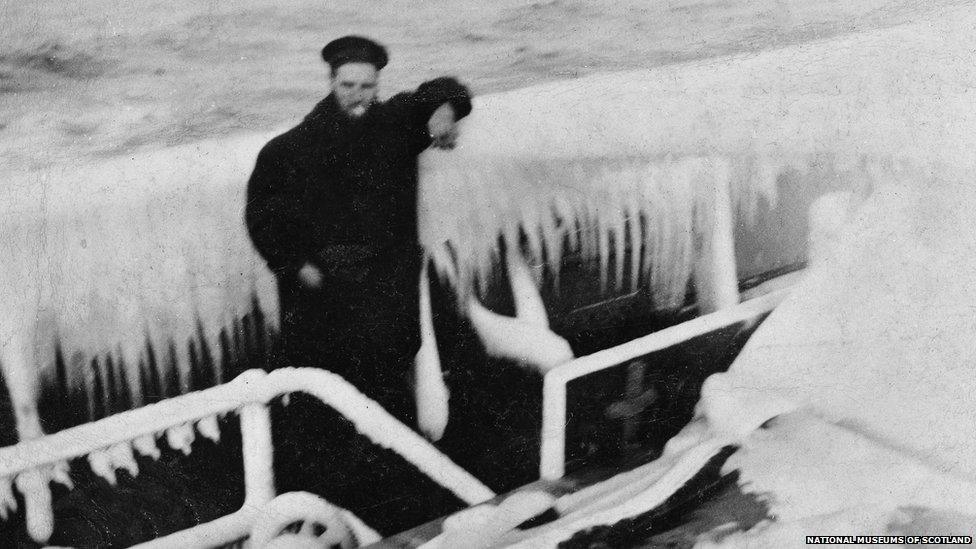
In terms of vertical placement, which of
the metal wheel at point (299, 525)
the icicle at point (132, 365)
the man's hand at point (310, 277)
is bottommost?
the metal wheel at point (299, 525)

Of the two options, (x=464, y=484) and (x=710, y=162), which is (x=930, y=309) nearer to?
(x=710, y=162)

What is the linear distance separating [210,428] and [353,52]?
813 mm

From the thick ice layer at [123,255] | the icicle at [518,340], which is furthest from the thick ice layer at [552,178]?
the icicle at [518,340]

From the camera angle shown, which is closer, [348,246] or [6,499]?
[6,499]

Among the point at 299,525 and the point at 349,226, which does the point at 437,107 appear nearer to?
the point at 349,226

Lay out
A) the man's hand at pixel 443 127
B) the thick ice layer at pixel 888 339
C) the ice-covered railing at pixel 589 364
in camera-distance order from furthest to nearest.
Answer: the thick ice layer at pixel 888 339, the ice-covered railing at pixel 589 364, the man's hand at pixel 443 127

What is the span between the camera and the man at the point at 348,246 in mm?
1623

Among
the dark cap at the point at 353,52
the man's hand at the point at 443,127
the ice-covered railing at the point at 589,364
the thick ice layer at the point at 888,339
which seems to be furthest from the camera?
the thick ice layer at the point at 888,339

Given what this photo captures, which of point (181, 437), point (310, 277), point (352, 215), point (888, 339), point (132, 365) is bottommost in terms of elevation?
point (888, 339)

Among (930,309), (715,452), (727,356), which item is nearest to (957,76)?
(930,309)

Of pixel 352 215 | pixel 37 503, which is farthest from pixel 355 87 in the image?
pixel 37 503

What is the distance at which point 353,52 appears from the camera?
5.28ft

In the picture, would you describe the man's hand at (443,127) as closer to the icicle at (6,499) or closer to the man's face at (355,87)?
the man's face at (355,87)

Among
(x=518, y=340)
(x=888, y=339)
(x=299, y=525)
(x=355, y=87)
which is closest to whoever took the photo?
(x=355, y=87)
